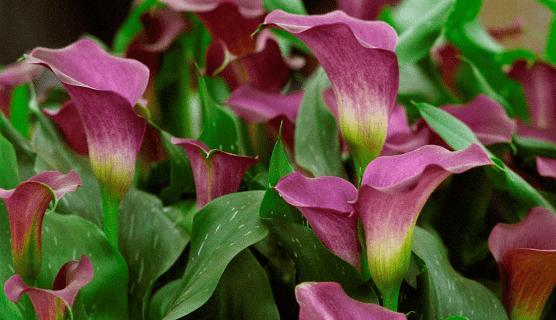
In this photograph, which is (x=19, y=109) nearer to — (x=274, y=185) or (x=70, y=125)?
(x=70, y=125)

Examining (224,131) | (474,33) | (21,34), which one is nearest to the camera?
(224,131)

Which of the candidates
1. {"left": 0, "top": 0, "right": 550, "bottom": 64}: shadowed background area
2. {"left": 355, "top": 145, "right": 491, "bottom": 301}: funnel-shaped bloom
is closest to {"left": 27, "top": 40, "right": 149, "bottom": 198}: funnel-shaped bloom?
{"left": 355, "top": 145, "right": 491, "bottom": 301}: funnel-shaped bloom

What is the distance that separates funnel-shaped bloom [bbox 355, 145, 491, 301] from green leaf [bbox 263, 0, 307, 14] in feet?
0.69

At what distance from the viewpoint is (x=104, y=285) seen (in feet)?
1.12

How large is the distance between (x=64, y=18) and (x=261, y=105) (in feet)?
3.81

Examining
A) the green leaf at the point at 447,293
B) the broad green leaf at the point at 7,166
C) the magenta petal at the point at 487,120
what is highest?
the broad green leaf at the point at 7,166

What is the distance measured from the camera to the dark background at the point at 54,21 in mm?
1361

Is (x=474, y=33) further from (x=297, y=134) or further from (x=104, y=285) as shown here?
(x=104, y=285)

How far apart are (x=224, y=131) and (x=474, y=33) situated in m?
0.22

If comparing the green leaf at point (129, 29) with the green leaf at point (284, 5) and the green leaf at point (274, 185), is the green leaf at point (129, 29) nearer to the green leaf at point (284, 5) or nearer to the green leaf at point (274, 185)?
the green leaf at point (284, 5)

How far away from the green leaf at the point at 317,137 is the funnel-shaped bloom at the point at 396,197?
98 mm

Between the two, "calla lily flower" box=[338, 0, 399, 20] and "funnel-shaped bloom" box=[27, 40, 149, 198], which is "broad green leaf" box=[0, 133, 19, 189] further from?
"calla lily flower" box=[338, 0, 399, 20]

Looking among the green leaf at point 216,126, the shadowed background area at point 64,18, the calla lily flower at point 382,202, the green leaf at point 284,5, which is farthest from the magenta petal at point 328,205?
the shadowed background area at point 64,18

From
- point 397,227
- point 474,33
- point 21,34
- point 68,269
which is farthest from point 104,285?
point 21,34
